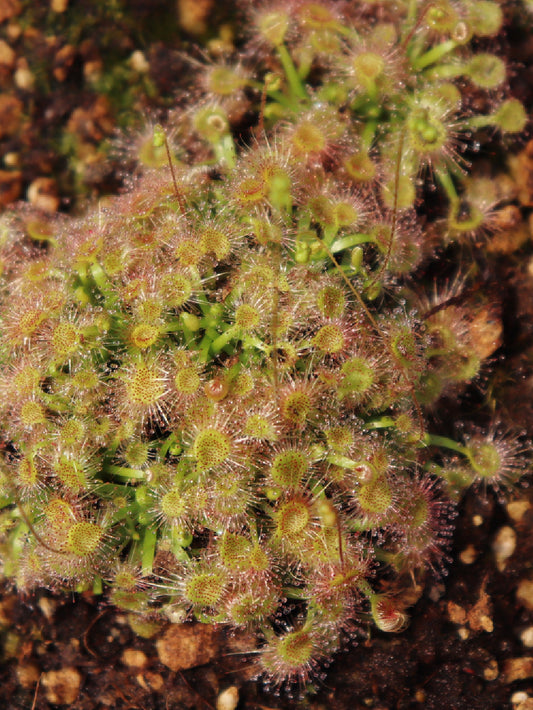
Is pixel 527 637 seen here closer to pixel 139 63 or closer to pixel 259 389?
pixel 259 389

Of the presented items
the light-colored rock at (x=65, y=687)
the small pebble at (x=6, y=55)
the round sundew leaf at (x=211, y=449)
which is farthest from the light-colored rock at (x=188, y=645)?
the small pebble at (x=6, y=55)

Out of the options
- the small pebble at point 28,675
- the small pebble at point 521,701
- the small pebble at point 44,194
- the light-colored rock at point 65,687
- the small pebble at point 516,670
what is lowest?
the small pebble at point 521,701

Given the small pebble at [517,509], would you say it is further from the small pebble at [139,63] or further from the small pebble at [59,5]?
the small pebble at [59,5]

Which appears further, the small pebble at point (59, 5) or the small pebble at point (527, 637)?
the small pebble at point (59, 5)

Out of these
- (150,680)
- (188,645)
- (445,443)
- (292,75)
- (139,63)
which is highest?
(139,63)

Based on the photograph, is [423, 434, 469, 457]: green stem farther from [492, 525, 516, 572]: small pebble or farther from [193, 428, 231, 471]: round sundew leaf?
[193, 428, 231, 471]: round sundew leaf

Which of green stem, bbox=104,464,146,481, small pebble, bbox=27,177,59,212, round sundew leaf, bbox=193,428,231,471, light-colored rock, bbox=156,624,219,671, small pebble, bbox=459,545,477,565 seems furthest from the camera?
small pebble, bbox=27,177,59,212

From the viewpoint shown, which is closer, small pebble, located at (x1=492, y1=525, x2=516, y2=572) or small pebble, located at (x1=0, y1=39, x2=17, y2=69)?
small pebble, located at (x1=492, y1=525, x2=516, y2=572)

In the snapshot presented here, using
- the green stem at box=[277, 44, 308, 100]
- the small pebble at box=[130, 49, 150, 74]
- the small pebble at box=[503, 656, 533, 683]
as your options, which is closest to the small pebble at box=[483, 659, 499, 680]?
the small pebble at box=[503, 656, 533, 683]

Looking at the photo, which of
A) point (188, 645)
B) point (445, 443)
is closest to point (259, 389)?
point (445, 443)
